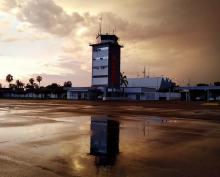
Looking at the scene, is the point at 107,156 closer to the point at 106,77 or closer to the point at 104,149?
the point at 104,149

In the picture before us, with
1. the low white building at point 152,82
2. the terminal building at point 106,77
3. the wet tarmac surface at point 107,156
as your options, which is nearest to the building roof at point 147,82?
the low white building at point 152,82

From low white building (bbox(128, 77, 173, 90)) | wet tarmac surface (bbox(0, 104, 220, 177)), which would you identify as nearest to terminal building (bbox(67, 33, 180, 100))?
low white building (bbox(128, 77, 173, 90))

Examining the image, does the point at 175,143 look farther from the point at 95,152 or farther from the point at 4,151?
the point at 4,151

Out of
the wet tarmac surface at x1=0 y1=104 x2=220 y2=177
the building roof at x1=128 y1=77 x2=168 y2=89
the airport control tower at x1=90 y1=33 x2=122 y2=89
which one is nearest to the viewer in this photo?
the wet tarmac surface at x1=0 y1=104 x2=220 y2=177

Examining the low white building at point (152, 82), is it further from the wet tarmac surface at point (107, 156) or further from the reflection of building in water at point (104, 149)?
the reflection of building in water at point (104, 149)

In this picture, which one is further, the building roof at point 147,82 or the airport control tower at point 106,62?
the building roof at point 147,82

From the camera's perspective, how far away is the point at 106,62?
149375 millimetres

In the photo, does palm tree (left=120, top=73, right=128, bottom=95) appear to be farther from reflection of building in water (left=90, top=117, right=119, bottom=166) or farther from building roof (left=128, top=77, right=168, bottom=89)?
reflection of building in water (left=90, top=117, right=119, bottom=166)

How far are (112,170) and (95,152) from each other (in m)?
2.52

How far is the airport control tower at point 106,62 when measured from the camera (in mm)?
149000

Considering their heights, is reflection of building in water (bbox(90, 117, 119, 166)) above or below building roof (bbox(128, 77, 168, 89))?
below

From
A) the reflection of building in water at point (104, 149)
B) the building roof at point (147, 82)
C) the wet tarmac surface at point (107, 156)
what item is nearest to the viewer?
the wet tarmac surface at point (107, 156)

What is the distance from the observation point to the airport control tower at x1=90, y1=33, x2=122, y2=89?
149000mm

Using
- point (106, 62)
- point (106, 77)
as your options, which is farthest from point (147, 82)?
point (106, 62)
